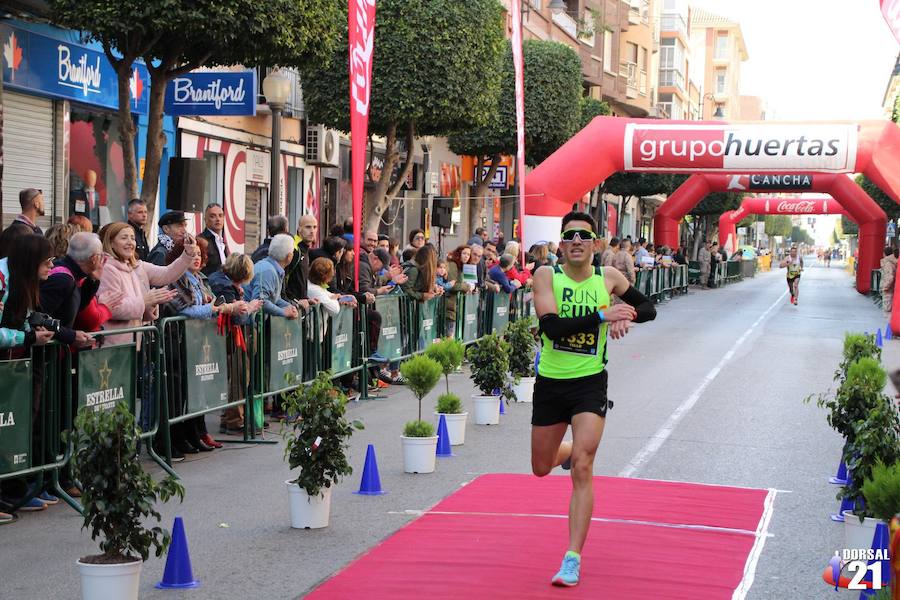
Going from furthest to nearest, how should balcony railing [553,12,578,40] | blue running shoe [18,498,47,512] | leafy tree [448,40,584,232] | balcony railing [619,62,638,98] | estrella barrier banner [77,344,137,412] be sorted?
balcony railing [619,62,638,98] → balcony railing [553,12,578,40] → leafy tree [448,40,584,232] → estrella barrier banner [77,344,137,412] → blue running shoe [18,498,47,512]

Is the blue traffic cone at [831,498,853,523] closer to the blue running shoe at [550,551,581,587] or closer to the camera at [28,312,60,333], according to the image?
the blue running shoe at [550,551,581,587]

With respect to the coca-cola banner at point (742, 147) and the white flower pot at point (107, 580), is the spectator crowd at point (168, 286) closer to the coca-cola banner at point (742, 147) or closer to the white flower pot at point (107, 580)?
the white flower pot at point (107, 580)

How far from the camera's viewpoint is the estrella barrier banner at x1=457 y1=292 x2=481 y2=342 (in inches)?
741

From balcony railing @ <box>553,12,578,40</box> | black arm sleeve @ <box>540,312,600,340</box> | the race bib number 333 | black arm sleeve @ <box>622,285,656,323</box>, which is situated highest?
balcony railing @ <box>553,12,578,40</box>

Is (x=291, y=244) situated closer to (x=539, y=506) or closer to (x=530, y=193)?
(x=539, y=506)

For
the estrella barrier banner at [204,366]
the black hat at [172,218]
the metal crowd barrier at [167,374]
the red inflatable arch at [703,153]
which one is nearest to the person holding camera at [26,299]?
the metal crowd barrier at [167,374]

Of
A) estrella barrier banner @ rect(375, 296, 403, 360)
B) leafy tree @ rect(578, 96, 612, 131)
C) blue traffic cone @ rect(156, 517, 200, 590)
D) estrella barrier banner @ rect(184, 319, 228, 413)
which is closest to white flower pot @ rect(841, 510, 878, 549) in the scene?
blue traffic cone @ rect(156, 517, 200, 590)

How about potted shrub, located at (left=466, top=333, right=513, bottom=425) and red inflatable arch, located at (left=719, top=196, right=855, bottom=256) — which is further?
red inflatable arch, located at (left=719, top=196, right=855, bottom=256)

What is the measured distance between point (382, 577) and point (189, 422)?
14.9 feet

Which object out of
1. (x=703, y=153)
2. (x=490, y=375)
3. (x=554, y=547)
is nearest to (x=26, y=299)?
(x=554, y=547)

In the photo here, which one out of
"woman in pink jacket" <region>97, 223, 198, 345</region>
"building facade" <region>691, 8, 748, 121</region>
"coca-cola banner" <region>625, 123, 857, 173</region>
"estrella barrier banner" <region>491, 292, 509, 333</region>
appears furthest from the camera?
"building facade" <region>691, 8, 748, 121</region>

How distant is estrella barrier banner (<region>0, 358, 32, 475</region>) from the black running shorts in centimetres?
312

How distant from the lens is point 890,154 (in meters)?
27.6

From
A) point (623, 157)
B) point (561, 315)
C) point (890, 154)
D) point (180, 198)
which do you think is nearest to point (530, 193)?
point (623, 157)
